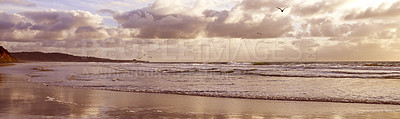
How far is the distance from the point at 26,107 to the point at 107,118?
10.2 ft

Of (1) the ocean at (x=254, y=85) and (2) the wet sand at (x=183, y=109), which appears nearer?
(2) the wet sand at (x=183, y=109)

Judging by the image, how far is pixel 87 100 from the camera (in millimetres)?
10906

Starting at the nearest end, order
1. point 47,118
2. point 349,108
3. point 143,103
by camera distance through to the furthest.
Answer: point 47,118 < point 349,108 < point 143,103

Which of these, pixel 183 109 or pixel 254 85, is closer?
pixel 183 109

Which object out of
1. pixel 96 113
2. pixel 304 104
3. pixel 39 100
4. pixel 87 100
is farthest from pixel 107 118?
pixel 304 104

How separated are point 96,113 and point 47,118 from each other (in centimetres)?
124

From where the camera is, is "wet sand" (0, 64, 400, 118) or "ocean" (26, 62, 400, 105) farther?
"ocean" (26, 62, 400, 105)

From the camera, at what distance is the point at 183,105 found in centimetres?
1011

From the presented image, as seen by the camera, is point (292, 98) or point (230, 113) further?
A: point (292, 98)

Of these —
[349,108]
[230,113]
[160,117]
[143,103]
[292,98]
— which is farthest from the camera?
[292,98]

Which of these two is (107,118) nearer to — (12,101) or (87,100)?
(87,100)

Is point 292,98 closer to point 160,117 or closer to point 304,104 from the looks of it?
point 304,104

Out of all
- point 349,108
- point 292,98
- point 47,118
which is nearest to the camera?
point 47,118

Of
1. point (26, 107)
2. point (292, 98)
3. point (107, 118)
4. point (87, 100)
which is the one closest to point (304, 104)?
point (292, 98)
